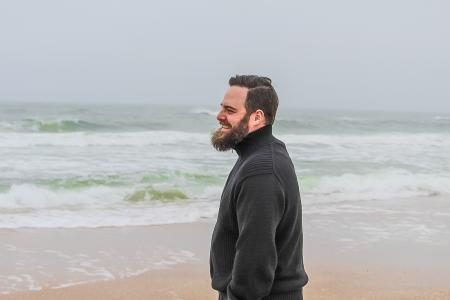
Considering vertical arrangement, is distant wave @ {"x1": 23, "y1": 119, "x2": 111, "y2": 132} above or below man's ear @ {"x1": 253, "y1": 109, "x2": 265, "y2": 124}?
below

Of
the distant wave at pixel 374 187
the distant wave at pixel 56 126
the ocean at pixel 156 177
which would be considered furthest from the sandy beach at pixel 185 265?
the distant wave at pixel 56 126

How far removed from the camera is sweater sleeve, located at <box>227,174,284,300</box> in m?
1.86

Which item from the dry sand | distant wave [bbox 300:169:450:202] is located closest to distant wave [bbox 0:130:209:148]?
distant wave [bbox 300:169:450:202]

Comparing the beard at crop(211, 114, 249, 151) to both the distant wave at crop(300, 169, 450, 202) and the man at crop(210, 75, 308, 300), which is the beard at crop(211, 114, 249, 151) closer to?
the man at crop(210, 75, 308, 300)

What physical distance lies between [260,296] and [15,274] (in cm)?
453

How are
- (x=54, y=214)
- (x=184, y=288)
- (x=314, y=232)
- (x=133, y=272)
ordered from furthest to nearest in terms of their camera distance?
(x=54, y=214) → (x=314, y=232) → (x=133, y=272) → (x=184, y=288)

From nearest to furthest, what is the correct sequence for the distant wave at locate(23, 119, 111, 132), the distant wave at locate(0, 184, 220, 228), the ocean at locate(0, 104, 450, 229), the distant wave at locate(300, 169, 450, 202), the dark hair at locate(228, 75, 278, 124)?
the dark hair at locate(228, 75, 278, 124) → the distant wave at locate(0, 184, 220, 228) → the ocean at locate(0, 104, 450, 229) → the distant wave at locate(300, 169, 450, 202) → the distant wave at locate(23, 119, 111, 132)

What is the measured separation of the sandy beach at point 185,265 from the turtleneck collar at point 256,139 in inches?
137

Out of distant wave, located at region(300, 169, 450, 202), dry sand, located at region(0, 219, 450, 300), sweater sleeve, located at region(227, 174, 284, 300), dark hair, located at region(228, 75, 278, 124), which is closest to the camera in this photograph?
sweater sleeve, located at region(227, 174, 284, 300)

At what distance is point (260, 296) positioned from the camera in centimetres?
193

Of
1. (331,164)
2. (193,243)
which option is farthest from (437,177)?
(193,243)

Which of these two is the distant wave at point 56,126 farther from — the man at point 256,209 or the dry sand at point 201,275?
the man at point 256,209

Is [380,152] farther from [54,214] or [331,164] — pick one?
[54,214]

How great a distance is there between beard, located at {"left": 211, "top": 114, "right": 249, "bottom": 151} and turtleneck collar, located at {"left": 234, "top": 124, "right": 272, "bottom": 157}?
0.02m
